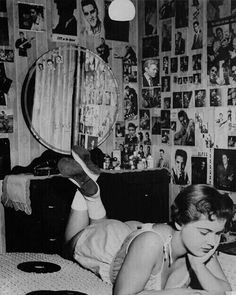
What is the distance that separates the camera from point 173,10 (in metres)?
4.26

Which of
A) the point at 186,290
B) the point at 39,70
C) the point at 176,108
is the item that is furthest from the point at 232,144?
the point at 186,290

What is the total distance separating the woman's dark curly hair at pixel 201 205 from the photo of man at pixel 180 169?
2.39 metres

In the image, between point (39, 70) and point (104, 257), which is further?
point (39, 70)

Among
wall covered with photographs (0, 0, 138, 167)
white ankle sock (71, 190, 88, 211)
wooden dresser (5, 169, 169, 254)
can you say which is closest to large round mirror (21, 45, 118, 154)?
wall covered with photographs (0, 0, 138, 167)

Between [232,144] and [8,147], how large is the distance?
187cm

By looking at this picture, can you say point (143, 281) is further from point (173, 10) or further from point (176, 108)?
point (173, 10)

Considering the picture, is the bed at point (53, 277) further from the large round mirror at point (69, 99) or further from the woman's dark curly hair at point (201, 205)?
the large round mirror at point (69, 99)

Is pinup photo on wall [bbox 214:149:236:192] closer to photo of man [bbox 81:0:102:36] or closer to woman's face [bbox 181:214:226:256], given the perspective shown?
photo of man [bbox 81:0:102:36]

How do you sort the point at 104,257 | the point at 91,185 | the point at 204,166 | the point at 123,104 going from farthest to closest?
the point at 123,104 → the point at 204,166 → the point at 91,185 → the point at 104,257

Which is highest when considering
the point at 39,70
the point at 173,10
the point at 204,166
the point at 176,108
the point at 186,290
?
the point at 173,10

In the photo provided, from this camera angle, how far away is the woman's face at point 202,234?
5.69 feet

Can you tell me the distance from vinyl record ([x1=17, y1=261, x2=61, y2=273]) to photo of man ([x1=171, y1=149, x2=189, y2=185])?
7.28 ft

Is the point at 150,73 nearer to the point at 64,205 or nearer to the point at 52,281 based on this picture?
the point at 64,205

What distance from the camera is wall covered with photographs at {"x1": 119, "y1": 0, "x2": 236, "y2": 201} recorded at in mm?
3742
